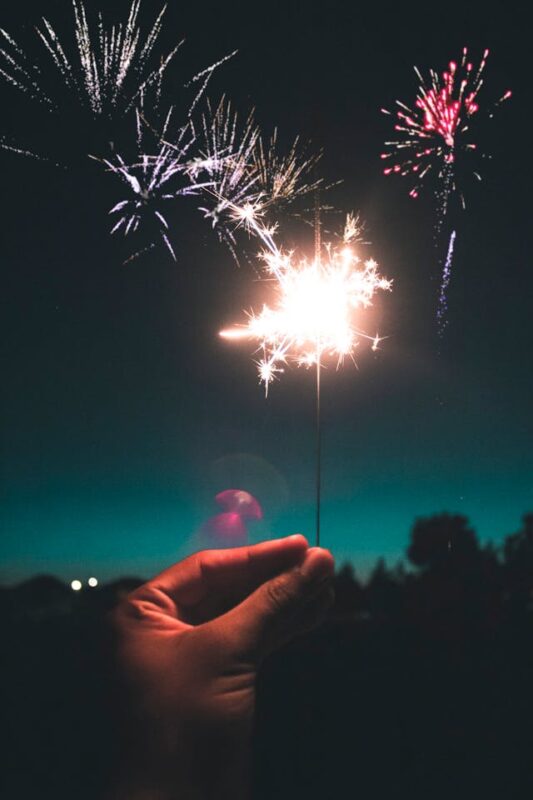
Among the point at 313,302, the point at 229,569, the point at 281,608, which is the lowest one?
the point at 281,608

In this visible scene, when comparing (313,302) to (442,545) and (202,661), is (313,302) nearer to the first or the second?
(202,661)

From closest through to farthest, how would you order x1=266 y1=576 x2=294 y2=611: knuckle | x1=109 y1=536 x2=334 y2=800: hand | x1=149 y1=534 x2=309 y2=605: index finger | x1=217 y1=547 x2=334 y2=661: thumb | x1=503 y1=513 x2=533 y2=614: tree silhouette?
1. x1=109 y1=536 x2=334 y2=800: hand
2. x1=217 y1=547 x2=334 y2=661: thumb
3. x1=266 y1=576 x2=294 y2=611: knuckle
4. x1=149 y1=534 x2=309 y2=605: index finger
5. x1=503 y1=513 x2=533 y2=614: tree silhouette

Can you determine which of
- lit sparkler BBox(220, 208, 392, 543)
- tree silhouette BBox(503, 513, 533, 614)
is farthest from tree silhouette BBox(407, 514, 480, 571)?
lit sparkler BBox(220, 208, 392, 543)

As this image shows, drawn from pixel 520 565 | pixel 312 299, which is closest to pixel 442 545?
pixel 520 565

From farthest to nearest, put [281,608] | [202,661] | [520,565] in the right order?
[520,565] < [281,608] < [202,661]

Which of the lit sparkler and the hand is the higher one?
the lit sparkler

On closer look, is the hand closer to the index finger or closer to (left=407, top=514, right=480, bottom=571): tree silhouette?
the index finger

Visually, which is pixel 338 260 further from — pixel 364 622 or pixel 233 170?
pixel 364 622
